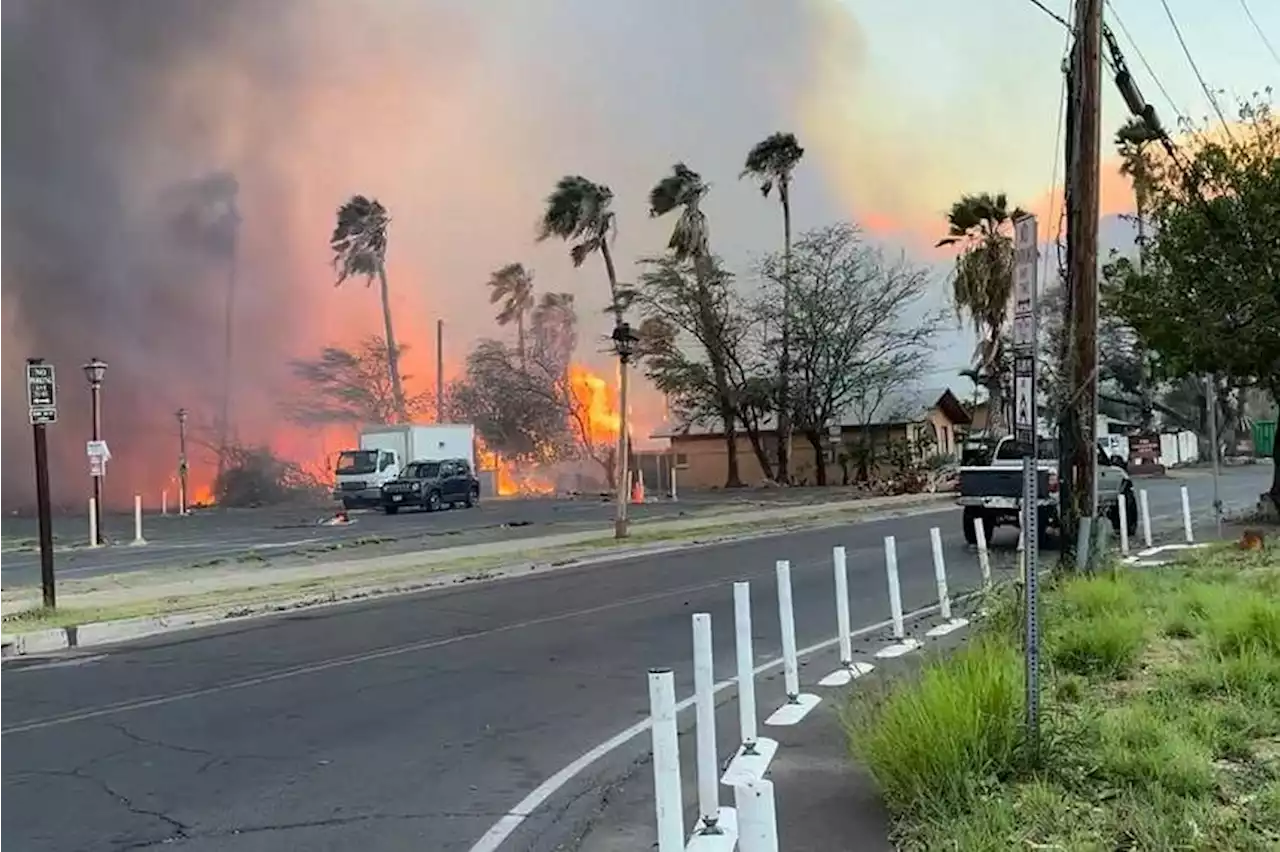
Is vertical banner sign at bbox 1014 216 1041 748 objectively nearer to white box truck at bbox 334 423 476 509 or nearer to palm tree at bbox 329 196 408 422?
white box truck at bbox 334 423 476 509

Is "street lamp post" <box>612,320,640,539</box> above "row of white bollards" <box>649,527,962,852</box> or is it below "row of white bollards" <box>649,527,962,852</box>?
above

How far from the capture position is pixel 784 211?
48.4 meters

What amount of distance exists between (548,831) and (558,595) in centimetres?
924

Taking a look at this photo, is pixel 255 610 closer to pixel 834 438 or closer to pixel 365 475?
pixel 365 475

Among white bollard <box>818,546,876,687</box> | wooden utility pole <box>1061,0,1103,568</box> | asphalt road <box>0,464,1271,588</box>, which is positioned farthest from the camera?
asphalt road <box>0,464,1271,588</box>

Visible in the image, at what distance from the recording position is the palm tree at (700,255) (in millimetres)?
47688

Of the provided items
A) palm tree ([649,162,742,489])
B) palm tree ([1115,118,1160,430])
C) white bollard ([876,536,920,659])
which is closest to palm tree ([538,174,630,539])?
palm tree ([649,162,742,489])

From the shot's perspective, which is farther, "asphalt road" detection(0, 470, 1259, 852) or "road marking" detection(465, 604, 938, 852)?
"asphalt road" detection(0, 470, 1259, 852)

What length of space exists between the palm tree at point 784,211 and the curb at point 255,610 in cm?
2547

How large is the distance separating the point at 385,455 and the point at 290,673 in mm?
32338

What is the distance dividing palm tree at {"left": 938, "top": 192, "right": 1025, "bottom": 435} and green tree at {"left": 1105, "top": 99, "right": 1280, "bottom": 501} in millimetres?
18443

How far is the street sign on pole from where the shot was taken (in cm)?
Result: 1349

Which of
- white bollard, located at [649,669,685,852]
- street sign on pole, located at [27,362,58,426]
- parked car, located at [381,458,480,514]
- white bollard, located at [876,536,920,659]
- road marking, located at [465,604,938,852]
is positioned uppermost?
street sign on pole, located at [27,362,58,426]

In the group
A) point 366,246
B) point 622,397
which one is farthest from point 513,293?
point 622,397
